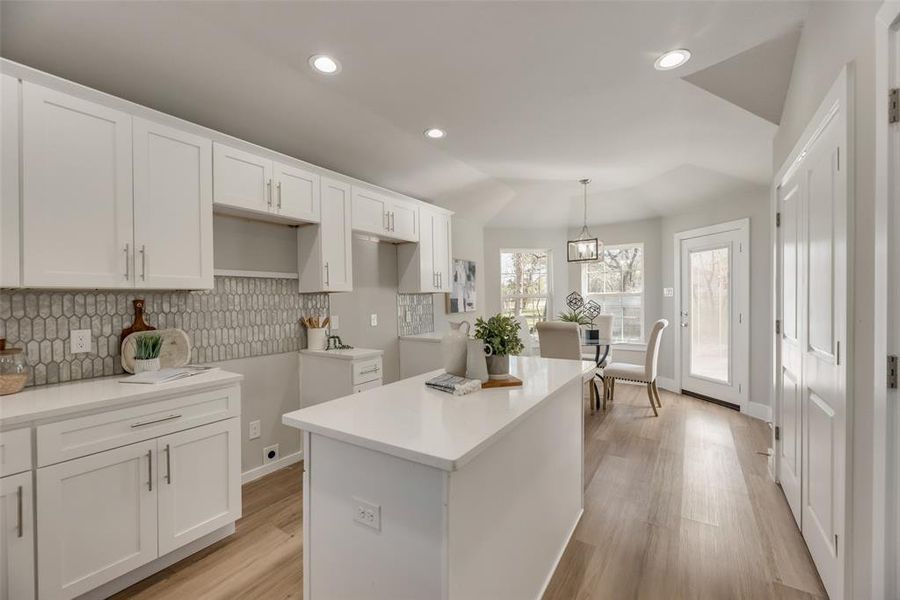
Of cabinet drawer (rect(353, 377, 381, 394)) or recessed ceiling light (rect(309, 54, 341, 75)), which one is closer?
recessed ceiling light (rect(309, 54, 341, 75))

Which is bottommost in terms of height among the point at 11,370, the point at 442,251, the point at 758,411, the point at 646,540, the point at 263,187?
the point at 646,540

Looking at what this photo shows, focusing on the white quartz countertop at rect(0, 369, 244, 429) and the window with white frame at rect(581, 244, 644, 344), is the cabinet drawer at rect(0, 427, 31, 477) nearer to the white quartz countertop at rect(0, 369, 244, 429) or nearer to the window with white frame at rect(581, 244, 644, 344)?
the white quartz countertop at rect(0, 369, 244, 429)

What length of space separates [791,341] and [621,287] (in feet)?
12.6

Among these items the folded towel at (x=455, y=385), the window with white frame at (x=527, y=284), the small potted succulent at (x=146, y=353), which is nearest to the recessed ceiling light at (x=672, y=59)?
the folded towel at (x=455, y=385)

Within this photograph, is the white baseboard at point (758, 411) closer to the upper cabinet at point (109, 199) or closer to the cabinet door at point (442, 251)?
the cabinet door at point (442, 251)

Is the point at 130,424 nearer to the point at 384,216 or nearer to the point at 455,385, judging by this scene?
the point at 455,385

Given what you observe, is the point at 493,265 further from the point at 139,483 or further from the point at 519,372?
the point at 139,483

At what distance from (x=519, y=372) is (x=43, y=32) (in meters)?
2.76

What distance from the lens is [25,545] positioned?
59.4 inches

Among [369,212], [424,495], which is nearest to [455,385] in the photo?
[424,495]

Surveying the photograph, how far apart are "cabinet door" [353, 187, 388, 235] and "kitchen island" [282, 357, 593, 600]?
2.05 metres

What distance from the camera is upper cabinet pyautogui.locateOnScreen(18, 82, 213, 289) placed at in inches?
67.3

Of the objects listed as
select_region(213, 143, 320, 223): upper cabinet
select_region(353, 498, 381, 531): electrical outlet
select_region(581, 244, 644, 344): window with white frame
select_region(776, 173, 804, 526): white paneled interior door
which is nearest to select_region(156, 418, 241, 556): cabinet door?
select_region(353, 498, 381, 531): electrical outlet

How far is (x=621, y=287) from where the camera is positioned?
606 cm
